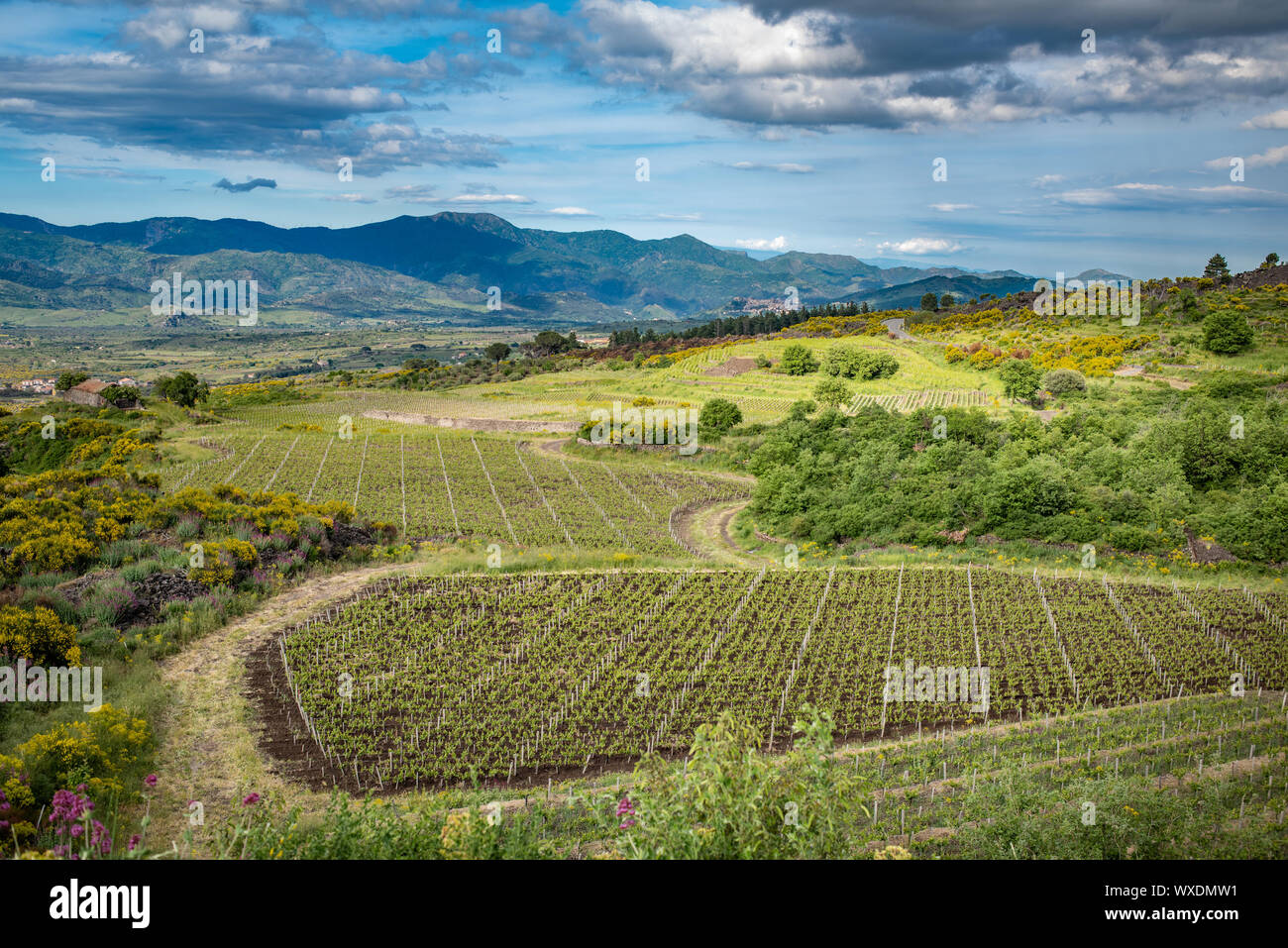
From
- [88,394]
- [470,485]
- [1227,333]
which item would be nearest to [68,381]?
[88,394]

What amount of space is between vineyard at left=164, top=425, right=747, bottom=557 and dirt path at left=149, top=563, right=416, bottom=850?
9910 millimetres

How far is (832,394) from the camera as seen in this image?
5534cm

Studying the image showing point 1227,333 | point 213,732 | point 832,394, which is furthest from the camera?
point 832,394

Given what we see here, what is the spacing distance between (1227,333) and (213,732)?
5726 centimetres

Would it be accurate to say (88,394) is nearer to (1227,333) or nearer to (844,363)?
(844,363)

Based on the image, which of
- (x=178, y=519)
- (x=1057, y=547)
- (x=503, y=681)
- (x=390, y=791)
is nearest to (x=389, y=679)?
(x=503, y=681)

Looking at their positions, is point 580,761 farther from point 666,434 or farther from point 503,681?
point 666,434

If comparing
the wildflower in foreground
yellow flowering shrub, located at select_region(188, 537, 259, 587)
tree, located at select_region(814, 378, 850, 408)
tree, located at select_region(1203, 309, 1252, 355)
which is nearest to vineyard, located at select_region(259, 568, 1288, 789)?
yellow flowering shrub, located at select_region(188, 537, 259, 587)

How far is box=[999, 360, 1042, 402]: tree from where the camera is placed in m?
50.0

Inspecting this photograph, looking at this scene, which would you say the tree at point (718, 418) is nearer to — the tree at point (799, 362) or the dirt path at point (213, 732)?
the tree at point (799, 362)

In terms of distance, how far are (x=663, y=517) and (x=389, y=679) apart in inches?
735

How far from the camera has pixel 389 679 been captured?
17.0 meters

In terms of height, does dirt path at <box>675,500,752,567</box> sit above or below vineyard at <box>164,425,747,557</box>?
below

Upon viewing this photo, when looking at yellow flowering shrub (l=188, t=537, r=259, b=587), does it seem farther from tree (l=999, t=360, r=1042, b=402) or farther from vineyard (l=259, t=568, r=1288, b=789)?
tree (l=999, t=360, r=1042, b=402)
